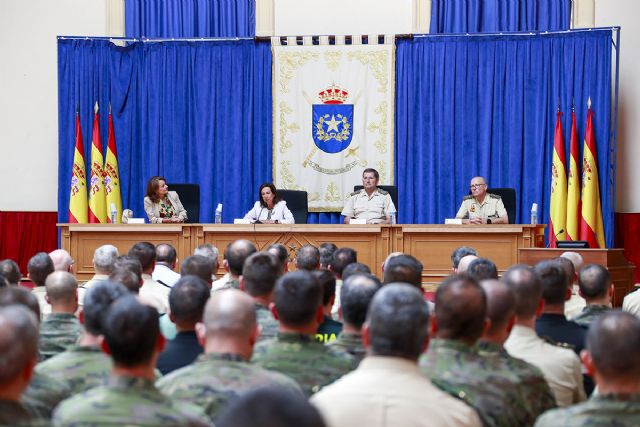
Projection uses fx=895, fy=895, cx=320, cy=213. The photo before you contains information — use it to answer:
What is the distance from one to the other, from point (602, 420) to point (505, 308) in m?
0.75

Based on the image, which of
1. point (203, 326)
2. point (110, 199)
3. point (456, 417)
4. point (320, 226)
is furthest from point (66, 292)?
point (110, 199)

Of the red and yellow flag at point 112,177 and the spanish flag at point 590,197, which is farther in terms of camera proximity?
the red and yellow flag at point 112,177

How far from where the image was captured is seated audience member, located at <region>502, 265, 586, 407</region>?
9.73 feet

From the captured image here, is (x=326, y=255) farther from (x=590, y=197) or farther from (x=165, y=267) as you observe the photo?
(x=590, y=197)

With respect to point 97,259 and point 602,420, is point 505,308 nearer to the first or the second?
point 602,420

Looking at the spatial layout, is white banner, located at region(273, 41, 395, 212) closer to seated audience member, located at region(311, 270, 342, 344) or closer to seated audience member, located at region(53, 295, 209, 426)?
seated audience member, located at region(311, 270, 342, 344)

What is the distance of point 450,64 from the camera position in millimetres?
10797

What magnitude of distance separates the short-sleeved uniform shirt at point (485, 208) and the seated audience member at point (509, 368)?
5.97 meters

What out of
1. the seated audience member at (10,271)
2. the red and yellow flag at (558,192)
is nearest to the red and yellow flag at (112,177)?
the red and yellow flag at (558,192)

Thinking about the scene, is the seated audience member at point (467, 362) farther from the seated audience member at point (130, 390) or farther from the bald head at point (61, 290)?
the bald head at point (61, 290)

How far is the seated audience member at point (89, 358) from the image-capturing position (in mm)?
2676

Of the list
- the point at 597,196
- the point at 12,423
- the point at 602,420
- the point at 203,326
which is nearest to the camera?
the point at 12,423

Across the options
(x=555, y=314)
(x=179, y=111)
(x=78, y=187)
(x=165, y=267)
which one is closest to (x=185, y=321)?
(x=555, y=314)

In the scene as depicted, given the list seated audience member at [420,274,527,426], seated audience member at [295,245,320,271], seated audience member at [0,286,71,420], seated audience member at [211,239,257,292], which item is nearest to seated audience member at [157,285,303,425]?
seated audience member at [0,286,71,420]
